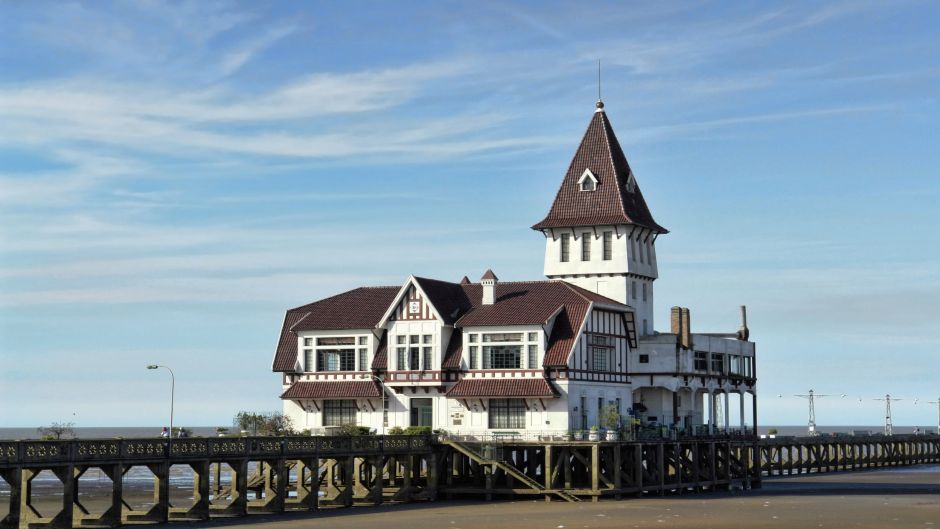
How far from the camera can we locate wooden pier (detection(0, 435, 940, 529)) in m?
56.4

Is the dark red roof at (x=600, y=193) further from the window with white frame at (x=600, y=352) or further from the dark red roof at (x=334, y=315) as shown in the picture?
the dark red roof at (x=334, y=315)

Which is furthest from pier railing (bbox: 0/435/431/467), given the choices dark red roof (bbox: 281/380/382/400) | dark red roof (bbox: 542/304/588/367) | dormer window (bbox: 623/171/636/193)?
dormer window (bbox: 623/171/636/193)

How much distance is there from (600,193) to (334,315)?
1785 cm

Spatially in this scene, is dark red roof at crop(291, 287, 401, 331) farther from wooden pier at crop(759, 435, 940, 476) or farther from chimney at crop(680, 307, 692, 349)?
wooden pier at crop(759, 435, 940, 476)

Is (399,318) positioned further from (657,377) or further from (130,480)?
(130,480)

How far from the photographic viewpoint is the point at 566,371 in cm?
7750

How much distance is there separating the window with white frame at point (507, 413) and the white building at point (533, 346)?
52 millimetres

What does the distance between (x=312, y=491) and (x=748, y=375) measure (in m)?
36.4

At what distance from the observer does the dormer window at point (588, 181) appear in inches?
3556

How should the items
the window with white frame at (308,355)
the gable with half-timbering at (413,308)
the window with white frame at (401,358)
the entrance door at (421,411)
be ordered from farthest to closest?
the window with white frame at (308,355), the entrance door at (421,411), the window with white frame at (401,358), the gable with half-timbering at (413,308)

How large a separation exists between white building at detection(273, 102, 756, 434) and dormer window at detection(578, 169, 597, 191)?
59 mm

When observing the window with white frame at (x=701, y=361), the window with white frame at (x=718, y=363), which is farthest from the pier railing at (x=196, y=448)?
the window with white frame at (x=718, y=363)

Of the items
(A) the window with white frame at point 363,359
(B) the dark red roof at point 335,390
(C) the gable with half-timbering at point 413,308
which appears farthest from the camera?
(A) the window with white frame at point 363,359

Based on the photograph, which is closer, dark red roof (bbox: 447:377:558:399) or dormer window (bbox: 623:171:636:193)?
dark red roof (bbox: 447:377:558:399)
